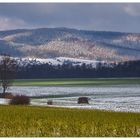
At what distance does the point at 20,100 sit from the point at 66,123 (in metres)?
4.03

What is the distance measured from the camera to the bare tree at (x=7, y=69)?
15898 mm

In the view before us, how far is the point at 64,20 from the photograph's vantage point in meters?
15.3

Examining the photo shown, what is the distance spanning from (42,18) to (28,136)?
15.5 ft

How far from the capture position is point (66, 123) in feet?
42.4

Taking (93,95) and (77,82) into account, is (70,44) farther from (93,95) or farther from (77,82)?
(93,95)

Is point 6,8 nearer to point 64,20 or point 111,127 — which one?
point 64,20

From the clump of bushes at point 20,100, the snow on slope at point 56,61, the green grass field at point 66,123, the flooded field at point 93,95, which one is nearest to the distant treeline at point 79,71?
the snow on slope at point 56,61

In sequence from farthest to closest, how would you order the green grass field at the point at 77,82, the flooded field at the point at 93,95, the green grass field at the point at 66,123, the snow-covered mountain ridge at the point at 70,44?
the green grass field at the point at 77,82
the flooded field at the point at 93,95
the snow-covered mountain ridge at the point at 70,44
the green grass field at the point at 66,123

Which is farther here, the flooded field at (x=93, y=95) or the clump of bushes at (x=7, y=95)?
the clump of bushes at (x=7, y=95)

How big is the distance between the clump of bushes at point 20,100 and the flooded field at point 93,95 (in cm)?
16

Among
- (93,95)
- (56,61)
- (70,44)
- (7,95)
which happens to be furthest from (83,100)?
(7,95)

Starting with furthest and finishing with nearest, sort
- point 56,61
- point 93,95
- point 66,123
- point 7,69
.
Answer: point 93,95
point 7,69
point 56,61
point 66,123

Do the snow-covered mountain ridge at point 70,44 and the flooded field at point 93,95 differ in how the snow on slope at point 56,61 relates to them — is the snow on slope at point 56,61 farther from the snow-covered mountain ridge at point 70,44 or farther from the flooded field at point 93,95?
the flooded field at point 93,95

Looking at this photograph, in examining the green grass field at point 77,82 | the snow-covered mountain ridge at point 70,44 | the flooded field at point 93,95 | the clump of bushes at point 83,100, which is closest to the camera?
the snow-covered mountain ridge at point 70,44
